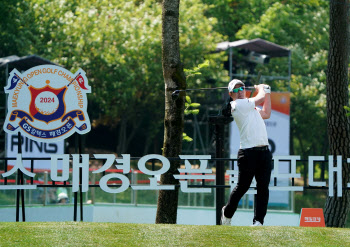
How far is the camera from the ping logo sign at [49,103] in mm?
12852

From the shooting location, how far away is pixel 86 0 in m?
41.8

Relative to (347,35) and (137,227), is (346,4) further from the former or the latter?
(137,227)

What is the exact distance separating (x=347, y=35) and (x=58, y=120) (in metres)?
5.89

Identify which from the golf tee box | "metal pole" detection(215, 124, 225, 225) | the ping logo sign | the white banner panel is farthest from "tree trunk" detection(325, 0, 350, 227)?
the white banner panel

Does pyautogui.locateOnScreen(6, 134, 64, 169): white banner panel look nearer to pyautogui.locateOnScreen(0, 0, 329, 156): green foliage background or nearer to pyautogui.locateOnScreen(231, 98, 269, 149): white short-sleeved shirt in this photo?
pyautogui.locateOnScreen(231, 98, 269, 149): white short-sleeved shirt

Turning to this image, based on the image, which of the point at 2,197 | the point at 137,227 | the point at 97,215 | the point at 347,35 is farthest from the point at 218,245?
the point at 97,215

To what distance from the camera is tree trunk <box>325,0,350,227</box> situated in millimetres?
15961

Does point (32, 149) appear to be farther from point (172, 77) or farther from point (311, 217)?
point (311, 217)

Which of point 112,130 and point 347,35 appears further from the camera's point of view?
point 112,130

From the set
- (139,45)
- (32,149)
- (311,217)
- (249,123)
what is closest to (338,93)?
(311,217)

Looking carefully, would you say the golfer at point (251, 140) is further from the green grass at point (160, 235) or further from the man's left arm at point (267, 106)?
the green grass at point (160, 235)

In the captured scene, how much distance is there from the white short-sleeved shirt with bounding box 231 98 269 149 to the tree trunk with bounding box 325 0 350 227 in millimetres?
5826

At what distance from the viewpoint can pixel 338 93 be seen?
16094 mm

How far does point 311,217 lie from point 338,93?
11.3 feet
